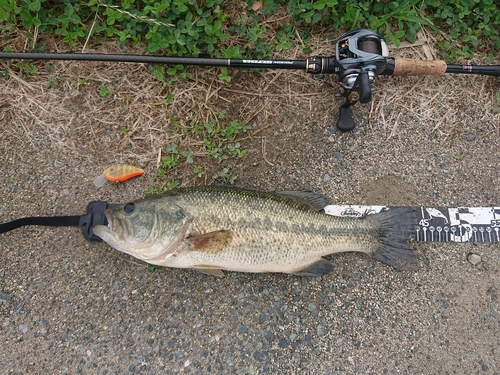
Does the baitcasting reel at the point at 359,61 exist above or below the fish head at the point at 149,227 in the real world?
above

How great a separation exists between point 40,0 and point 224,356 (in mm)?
3308

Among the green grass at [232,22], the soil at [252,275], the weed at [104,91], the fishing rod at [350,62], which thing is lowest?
the soil at [252,275]

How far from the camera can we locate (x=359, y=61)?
106 inches

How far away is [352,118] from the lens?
3090 millimetres

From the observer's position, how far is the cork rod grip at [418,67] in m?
2.89

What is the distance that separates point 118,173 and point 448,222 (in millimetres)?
2880

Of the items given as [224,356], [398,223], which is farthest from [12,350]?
[398,223]

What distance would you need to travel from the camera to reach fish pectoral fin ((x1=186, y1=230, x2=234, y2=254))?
244 cm

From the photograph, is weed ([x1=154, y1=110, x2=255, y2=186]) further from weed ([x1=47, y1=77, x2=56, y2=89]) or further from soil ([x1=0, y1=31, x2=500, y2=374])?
weed ([x1=47, y1=77, x2=56, y2=89])

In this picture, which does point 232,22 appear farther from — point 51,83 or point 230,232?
point 230,232

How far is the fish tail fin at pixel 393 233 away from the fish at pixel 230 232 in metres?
0.07

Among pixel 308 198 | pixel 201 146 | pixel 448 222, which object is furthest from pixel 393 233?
pixel 201 146

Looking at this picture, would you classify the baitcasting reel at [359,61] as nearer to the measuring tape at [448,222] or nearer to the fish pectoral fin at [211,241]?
the measuring tape at [448,222]

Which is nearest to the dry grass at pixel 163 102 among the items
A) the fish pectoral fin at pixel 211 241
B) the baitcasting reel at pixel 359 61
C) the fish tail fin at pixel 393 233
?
the baitcasting reel at pixel 359 61
